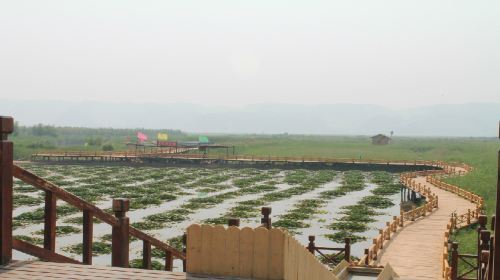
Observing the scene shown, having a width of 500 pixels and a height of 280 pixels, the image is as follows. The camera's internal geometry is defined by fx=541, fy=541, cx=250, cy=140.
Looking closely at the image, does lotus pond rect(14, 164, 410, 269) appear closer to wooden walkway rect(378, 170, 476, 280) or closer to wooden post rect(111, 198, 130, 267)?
wooden walkway rect(378, 170, 476, 280)

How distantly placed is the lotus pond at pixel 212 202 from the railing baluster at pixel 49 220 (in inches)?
733

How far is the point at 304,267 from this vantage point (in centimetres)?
683

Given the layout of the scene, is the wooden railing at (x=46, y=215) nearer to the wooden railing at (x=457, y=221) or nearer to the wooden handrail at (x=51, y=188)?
the wooden handrail at (x=51, y=188)

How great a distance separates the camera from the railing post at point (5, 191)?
671cm

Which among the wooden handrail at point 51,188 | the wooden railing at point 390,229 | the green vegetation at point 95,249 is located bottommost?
the green vegetation at point 95,249

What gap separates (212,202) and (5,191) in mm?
41698

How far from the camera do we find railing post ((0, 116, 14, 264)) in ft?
22.0

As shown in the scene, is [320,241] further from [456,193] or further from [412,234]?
[456,193]

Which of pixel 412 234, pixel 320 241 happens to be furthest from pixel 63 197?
pixel 320 241

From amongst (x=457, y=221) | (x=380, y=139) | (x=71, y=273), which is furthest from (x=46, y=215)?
(x=380, y=139)

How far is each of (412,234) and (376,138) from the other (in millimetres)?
137460

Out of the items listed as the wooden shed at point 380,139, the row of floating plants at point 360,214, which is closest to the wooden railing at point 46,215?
the row of floating plants at point 360,214

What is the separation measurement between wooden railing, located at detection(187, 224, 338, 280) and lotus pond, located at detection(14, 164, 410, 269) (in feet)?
66.7

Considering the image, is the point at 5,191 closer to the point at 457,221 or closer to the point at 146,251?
the point at 146,251
